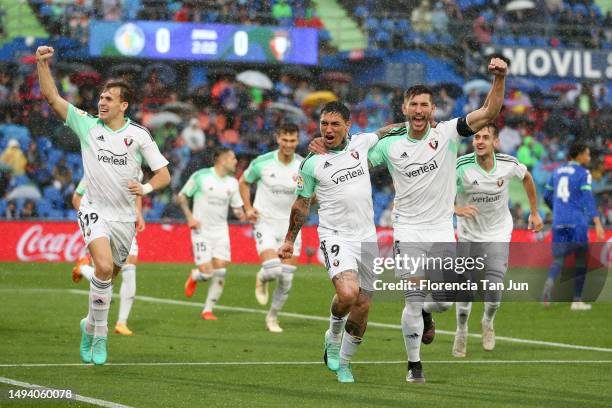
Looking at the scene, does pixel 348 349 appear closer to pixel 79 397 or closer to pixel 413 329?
pixel 413 329

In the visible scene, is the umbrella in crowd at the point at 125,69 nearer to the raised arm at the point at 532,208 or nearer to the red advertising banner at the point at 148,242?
the red advertising banner at the point at 148,242

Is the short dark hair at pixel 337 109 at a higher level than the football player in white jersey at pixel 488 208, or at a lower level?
higher

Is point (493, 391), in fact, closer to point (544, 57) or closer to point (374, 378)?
point (374, 378)

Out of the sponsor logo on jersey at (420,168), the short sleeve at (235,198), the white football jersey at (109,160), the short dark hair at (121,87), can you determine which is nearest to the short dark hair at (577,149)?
the short sleeve at (235,198)

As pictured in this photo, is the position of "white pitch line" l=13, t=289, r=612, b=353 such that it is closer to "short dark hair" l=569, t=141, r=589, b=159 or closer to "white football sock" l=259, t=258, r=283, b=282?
"white football sock" l=259, t=258, r=283, b=282

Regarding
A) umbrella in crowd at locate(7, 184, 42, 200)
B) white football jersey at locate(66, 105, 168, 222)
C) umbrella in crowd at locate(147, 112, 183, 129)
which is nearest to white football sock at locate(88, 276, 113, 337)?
white football jersey at locate(66, 105, 168, 222)

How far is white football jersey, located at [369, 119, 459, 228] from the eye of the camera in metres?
10.8

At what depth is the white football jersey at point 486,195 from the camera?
1347 cm

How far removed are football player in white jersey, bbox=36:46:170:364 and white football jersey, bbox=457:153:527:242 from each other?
3566 millimetres

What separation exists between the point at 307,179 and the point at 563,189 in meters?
9.81

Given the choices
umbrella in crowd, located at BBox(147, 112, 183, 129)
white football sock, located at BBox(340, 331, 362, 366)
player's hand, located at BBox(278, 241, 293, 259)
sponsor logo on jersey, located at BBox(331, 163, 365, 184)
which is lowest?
white football sock, located at BBox(340, 331, 362, 366)

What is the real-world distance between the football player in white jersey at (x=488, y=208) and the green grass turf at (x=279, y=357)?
77 centimetres

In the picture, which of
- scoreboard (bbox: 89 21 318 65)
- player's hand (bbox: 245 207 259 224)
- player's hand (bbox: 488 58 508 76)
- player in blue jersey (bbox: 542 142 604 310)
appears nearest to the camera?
player's hand (bbox: 488 58 508 76)

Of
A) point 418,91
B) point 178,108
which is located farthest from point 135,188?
point 178,108
